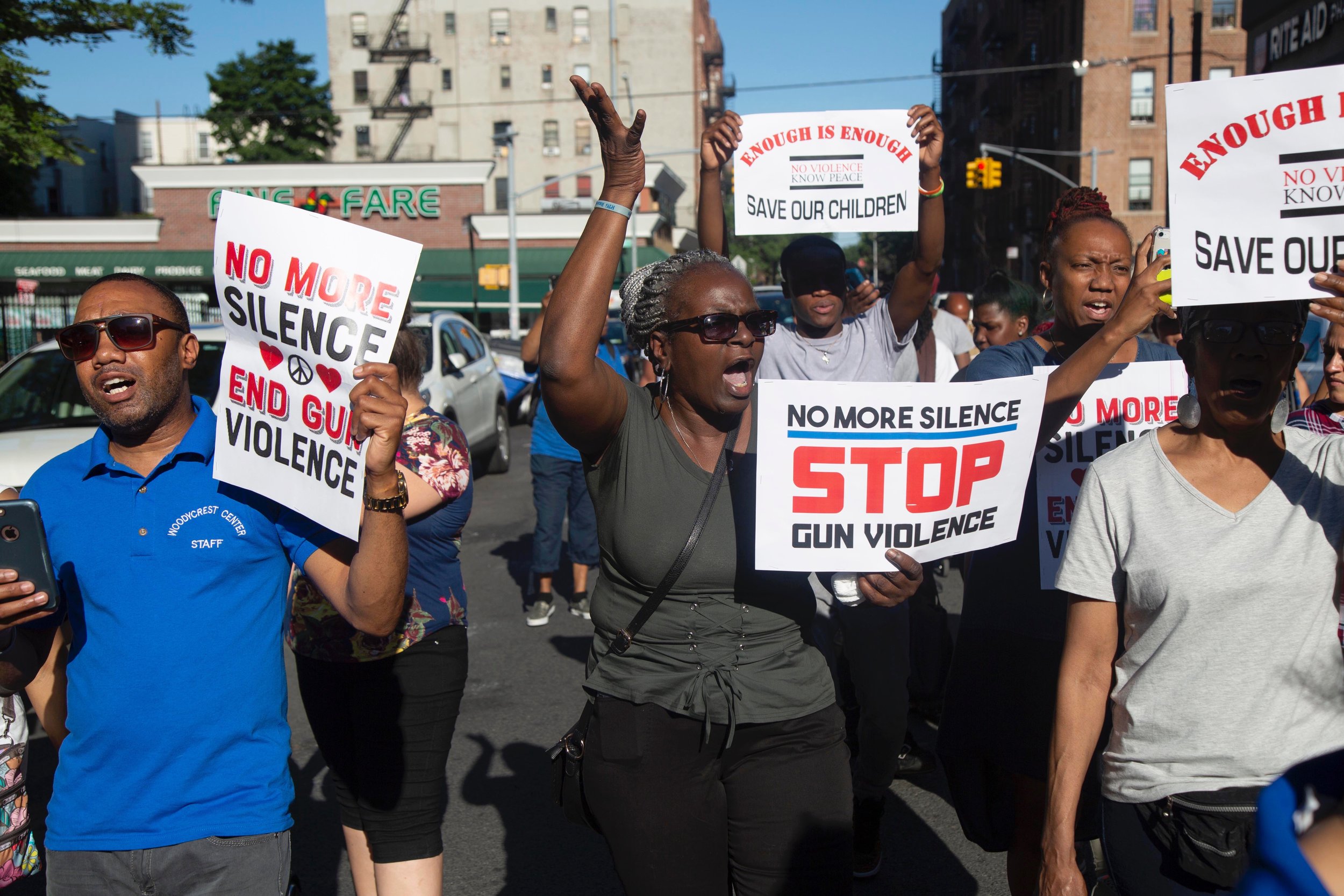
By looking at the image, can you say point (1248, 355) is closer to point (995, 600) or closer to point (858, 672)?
point (995, 600)

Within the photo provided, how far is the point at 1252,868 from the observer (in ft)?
3.16

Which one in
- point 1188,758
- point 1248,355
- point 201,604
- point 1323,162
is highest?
point 1323,162

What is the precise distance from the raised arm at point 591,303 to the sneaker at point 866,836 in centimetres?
218

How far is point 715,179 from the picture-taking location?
14.4 ft

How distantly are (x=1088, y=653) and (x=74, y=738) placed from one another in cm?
225

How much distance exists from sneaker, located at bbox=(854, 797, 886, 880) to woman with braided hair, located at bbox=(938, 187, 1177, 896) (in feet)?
2.75

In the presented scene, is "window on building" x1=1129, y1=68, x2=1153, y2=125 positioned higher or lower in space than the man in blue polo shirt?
higher

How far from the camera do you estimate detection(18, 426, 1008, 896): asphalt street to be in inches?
163

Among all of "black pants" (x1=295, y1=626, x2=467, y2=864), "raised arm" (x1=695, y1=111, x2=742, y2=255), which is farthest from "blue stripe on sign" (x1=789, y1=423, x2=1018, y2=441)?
"raised arm" (x1=695, y1=111, x2=742, y2=255)

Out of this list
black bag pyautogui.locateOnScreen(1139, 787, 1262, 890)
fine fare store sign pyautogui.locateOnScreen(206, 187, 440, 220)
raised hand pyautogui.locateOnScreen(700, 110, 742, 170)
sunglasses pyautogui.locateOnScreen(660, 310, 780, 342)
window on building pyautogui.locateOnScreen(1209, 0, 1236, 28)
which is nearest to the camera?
black bag pyautogui.locateOnScreen(1139, 787, 1262, 890)

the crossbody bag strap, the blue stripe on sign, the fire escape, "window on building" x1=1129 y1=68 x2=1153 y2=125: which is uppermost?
the fire escape

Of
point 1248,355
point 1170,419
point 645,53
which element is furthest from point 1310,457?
point 645,53

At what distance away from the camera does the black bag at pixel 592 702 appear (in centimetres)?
259

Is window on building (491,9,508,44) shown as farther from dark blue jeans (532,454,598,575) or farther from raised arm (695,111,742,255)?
raised arm (695,111,742,255)
